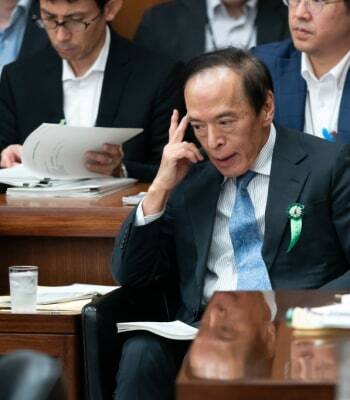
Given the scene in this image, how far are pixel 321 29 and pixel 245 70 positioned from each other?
91cm

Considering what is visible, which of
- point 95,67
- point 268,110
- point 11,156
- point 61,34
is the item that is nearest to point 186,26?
point 95,67

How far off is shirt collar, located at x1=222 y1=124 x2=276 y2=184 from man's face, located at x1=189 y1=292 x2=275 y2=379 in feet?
2.32

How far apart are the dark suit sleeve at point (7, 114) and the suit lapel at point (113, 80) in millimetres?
329

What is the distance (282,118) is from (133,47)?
80 centimetres

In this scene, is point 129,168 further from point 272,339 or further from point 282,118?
point 272,339

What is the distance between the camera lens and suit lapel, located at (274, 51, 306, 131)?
4.08 metres

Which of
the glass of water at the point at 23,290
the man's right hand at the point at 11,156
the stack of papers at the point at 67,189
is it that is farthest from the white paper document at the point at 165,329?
the man's right hand at the point at 11,156

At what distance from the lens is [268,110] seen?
10.9ft

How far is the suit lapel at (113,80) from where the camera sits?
447 centimetres

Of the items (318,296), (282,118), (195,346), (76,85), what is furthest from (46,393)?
(76,85)

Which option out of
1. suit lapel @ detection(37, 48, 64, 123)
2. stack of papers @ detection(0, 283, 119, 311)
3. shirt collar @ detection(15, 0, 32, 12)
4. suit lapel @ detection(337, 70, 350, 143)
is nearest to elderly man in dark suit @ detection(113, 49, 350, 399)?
stack of papers @ detection(0, 283, 119, 311)

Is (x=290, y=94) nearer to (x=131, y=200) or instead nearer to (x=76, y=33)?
(x=131, y=200)

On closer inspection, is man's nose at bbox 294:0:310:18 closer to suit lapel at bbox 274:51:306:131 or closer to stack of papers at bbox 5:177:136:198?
suit lapel at bbox 274:51:306:131

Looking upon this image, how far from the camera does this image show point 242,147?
3227 millimetres
